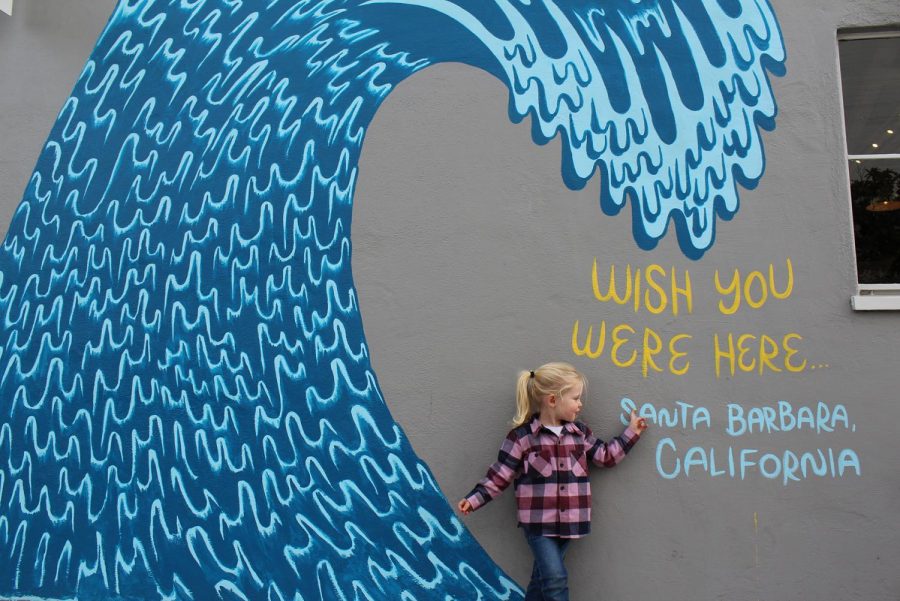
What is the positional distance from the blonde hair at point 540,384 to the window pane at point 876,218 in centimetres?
169

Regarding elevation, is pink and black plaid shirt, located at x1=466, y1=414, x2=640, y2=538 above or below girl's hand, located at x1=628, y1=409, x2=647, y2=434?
below

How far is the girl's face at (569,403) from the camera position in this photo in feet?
12.5

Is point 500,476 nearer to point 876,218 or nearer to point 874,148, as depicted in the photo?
point 876,218

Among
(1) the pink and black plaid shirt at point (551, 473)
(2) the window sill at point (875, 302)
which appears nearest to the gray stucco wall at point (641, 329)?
(2) the window sill at point (875, 302)

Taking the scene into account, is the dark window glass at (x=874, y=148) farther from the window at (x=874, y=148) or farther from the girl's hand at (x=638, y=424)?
the girl's hand at (x=638, y=424)

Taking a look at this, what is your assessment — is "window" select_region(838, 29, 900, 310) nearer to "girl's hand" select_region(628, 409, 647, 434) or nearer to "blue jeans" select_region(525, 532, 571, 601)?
"girl's hand" select_region(628, 409, 647, 434)

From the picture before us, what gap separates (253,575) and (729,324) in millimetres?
2900

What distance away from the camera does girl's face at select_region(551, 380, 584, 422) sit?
3.80 m

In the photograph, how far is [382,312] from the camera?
4246 millimetres

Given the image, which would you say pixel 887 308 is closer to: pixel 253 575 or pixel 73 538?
pixel 253 575

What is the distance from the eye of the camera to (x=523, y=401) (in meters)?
3.91

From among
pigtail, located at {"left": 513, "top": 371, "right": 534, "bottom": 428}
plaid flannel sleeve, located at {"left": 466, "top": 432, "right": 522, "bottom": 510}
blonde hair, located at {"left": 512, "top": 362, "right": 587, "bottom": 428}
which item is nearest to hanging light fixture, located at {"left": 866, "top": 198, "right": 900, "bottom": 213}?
blonde hair, located at {"left": 512, "top": 362, "right": 587, "bottom": 428}

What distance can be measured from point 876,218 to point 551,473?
7.47 ft

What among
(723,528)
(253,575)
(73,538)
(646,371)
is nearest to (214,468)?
(253,575)
